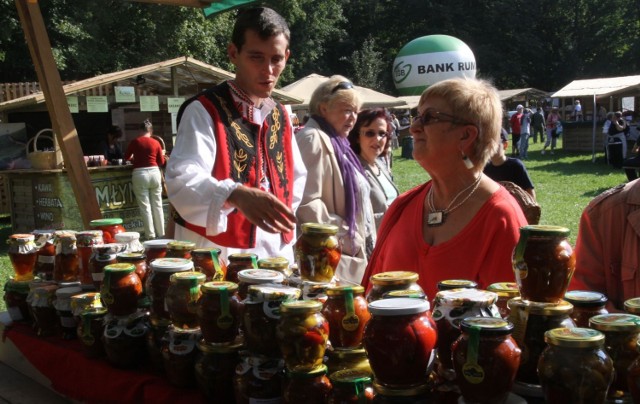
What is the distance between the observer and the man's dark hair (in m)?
2.75

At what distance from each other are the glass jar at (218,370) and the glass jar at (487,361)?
722 millimetres

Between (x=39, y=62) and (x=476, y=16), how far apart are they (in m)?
51.1

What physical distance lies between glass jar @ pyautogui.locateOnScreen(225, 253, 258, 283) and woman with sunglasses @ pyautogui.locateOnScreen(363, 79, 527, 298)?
57 centimetres

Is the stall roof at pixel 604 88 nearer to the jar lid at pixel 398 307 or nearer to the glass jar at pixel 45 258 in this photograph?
the glass jar at pixel 45 258

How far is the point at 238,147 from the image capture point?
2.86m

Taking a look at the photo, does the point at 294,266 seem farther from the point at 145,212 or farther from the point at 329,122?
the point at 145,212

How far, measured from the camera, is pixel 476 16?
5134cm

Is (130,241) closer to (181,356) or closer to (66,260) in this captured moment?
(66,260)

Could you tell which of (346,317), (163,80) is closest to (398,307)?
(346,317)

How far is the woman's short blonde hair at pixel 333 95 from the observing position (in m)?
4.30

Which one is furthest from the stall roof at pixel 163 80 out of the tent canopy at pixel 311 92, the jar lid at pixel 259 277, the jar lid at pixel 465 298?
the jar lid at pixel 465 298

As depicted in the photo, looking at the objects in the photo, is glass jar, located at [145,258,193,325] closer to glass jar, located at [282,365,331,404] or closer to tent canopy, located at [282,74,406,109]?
glass jar, located at [282,365,331,404]

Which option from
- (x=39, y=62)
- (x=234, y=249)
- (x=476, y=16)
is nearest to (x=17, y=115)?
(x=39, y=62)

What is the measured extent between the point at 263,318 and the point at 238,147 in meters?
1.23
